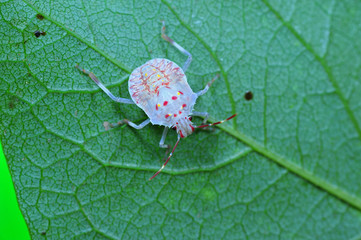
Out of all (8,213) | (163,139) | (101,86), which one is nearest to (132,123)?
(163,139)

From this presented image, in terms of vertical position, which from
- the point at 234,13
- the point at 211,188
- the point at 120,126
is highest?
the point at 234,13

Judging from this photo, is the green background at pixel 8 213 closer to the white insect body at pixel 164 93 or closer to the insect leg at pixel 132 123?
the insect leg at pixel 132 123

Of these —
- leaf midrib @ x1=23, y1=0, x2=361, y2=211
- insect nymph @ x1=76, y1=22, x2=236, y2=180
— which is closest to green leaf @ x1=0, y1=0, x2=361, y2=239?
leaf midrib @ x1=23, y1=0, x2=361, y2=211

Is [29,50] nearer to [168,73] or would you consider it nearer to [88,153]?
[88,153]

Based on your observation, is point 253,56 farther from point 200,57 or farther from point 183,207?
point 183,207

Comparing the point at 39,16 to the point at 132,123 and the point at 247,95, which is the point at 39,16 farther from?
the point at 247,95

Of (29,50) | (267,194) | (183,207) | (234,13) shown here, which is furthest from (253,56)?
(29,50)

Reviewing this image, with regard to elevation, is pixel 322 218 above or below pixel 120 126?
below

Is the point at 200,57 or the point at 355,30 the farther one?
the point at 200,57
